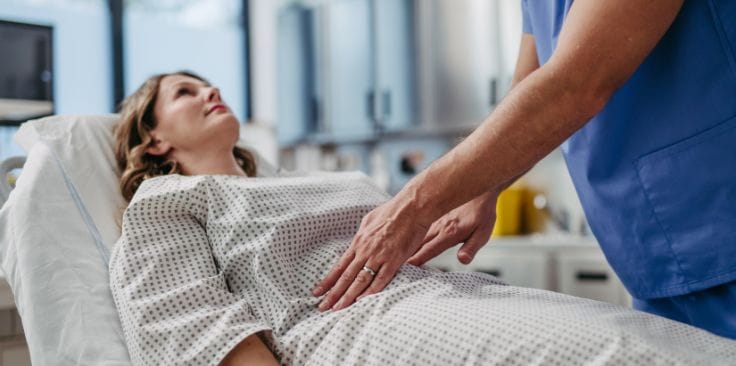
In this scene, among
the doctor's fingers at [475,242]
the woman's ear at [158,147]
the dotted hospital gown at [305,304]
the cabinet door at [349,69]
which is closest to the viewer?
the dotted hospital gown at [305,304]

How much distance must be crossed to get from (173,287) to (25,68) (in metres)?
1.67

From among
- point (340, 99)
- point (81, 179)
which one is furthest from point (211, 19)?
point (81, 179)

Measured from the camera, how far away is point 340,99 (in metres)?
4.20

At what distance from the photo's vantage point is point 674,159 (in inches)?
41.8

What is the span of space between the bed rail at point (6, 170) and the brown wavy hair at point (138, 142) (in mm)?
215

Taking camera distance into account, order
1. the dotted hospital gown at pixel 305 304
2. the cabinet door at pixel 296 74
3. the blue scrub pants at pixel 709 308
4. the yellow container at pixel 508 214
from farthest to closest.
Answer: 1. the cabinet door at pixel 296 74
2. the yellow container at pixel 508 214
3. the blue scrub pants at pixel 709 308
4. the dotted hospital gown at pixel 305 304

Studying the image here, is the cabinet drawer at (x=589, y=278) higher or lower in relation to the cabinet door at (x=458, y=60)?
lower

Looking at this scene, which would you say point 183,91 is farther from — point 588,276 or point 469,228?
point 588,276

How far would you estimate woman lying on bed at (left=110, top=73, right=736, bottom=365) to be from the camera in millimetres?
930

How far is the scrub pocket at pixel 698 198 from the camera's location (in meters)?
1.02

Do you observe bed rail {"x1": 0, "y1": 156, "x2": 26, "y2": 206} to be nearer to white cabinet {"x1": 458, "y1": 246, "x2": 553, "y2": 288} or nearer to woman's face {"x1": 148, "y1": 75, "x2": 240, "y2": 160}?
woman's face {"x1": 148, "y1": 75, "x2": 240, "y2": 160}

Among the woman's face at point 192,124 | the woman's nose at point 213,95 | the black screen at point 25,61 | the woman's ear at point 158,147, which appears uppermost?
the black screen at point 25,61

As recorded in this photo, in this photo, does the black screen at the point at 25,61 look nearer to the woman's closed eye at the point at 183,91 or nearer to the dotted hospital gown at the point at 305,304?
the woman's closed eye at the point at 183,91

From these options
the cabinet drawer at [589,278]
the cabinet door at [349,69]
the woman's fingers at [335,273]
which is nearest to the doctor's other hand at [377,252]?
the woman's fingers at [335,273]
